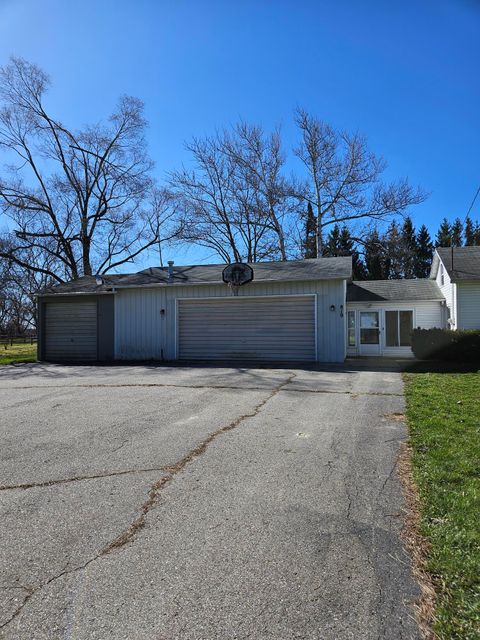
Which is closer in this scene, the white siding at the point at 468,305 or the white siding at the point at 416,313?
the white siding at the point at 468,305

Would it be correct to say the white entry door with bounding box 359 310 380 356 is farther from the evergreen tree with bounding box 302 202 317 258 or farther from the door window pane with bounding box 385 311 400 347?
the evergreen tree with bounding box 302 202 317 258

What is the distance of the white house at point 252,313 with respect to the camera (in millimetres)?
14266

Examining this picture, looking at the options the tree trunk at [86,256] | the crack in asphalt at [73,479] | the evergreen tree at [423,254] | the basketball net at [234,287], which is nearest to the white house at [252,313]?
the basketball net at [234,287]

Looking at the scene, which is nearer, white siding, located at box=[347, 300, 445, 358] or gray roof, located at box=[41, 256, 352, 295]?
gray roof, located at box=[41, 256, 352, 295]

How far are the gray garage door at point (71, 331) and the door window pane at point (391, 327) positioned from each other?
39.0 feet

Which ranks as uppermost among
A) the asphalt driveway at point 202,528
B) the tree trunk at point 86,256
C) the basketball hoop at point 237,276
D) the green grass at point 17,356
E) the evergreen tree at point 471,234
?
the evergreen tree at point 471,234

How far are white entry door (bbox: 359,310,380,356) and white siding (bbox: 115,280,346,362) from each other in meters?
3.80

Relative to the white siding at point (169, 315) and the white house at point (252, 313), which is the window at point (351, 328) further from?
the white siding at point (169, 315)

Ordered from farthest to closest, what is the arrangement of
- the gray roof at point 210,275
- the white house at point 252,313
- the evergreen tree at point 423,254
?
1. the evergreen tree at point 423,254
2. the gray roof at point 210,275
3. the white house at point 252,313

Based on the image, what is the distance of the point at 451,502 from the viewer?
3.07 m

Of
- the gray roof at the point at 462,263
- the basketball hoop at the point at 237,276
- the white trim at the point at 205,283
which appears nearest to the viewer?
the white trim at the point at 205,283

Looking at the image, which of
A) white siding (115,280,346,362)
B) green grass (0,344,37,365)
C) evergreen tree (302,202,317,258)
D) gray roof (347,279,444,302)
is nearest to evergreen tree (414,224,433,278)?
evergreen tree (302,202,317,258)

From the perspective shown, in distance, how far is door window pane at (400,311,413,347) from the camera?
16.9 metres

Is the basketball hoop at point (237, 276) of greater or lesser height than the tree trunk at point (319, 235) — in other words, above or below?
below
